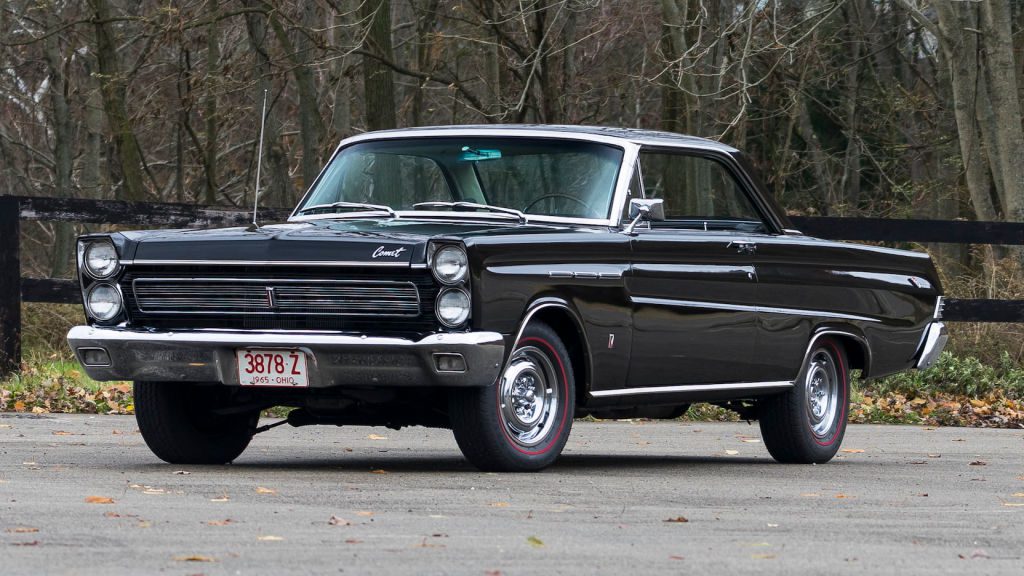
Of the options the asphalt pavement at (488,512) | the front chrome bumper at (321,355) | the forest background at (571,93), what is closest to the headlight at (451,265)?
the front chrome bumper at (321,355)

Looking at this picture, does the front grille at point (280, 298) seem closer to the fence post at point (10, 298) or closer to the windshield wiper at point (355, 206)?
the windshield wiper at point (355, 206)

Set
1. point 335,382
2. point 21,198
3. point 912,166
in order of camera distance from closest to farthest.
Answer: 1. point 335,382
2. point 21,198
3. point 912,166

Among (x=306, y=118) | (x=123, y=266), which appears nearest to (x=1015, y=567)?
(x=123, y=266)

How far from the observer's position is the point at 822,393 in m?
10.8

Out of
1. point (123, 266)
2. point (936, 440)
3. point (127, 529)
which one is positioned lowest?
point (936, 440)

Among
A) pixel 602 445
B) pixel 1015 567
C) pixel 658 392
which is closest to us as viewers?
pixel 1015 567

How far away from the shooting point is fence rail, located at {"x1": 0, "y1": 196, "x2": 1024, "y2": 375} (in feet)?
47.8

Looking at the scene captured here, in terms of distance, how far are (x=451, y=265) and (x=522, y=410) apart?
0.92 metres

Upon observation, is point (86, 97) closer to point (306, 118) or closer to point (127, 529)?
point (306, 118)

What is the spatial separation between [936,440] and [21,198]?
7327mm

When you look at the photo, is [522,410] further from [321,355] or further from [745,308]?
[745,308]

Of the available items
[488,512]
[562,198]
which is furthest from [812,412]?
[488,512]

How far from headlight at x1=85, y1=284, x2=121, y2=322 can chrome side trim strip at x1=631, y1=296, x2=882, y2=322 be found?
2444 mm

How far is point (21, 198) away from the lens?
14.7 metres
